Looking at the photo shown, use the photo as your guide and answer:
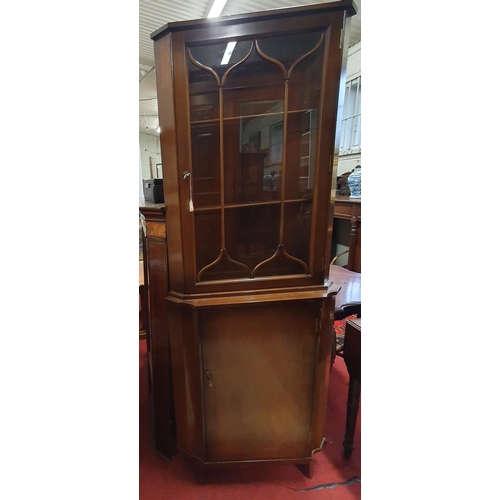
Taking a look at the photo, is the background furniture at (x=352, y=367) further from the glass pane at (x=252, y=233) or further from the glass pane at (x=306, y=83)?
the glass pane at (x=306, y=83)

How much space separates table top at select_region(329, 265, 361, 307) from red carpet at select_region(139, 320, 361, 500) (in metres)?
0.61

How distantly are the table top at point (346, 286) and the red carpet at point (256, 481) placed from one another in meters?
0.61

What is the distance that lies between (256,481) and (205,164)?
3.83 feet

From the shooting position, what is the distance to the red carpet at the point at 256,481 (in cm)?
94

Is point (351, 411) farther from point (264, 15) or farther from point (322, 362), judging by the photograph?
point (264, 15)

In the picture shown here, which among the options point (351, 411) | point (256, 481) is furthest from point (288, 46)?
point (256, 481)

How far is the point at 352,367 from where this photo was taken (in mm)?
967

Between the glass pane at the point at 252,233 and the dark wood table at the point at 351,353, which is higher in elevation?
the glass pane at the point at 252,233

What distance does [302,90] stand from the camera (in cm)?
71

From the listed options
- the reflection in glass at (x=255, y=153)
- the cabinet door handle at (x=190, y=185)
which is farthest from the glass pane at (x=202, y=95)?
the cabinet door handle at (x=190, y=185)

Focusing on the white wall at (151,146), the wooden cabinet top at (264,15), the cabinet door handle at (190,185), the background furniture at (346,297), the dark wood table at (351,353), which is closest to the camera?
the wooden cabinet top at (264,15)

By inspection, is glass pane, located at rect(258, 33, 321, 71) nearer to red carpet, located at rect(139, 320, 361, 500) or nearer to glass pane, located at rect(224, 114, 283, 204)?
glass pane, located at rect(224, 114, 283, 204)
